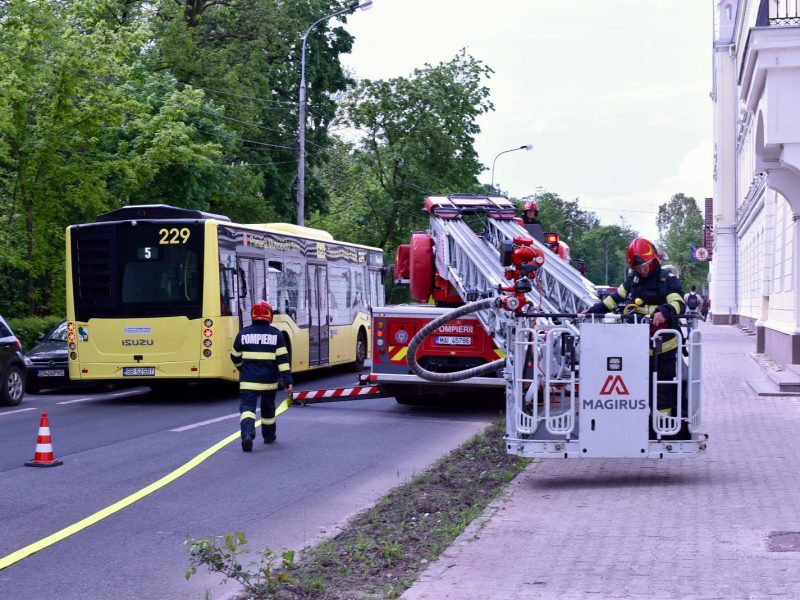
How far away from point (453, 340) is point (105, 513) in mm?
7938

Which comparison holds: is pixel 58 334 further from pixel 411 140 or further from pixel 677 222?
pixel 677 222

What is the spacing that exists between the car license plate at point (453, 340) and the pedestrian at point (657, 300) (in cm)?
557

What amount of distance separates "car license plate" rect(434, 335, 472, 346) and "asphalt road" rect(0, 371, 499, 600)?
1.10m

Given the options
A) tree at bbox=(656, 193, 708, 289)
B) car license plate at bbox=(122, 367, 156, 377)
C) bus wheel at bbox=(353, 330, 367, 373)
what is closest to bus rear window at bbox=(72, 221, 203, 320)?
car license plate at bbox=(122, 367, 156, 377)

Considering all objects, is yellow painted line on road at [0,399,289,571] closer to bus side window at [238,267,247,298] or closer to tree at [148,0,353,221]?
bus side window at [238,267,247,298]

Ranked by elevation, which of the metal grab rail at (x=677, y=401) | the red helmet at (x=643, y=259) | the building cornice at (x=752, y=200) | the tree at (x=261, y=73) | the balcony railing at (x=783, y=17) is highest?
the tree at (x=261, y=73)

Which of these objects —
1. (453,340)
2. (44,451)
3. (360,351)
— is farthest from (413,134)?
(44,451)

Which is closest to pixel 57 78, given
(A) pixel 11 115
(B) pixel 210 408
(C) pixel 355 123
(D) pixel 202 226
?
(A) pixel 11 115

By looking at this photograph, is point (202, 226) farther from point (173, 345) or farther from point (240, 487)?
point (240, 487)

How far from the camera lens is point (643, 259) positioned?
10.3 m

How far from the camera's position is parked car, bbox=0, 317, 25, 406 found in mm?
18016

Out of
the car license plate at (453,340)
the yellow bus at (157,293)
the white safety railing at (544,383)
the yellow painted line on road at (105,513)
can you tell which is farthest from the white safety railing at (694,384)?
the yellow bus at (157,293)

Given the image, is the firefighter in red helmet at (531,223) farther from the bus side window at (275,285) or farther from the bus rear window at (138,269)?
the bus rear window at (138,269)

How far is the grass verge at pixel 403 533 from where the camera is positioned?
646 cm
